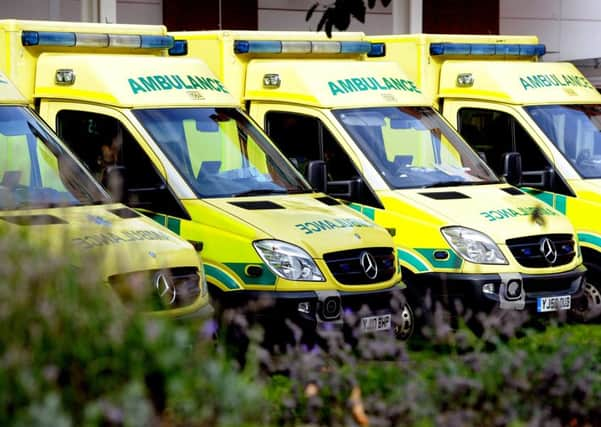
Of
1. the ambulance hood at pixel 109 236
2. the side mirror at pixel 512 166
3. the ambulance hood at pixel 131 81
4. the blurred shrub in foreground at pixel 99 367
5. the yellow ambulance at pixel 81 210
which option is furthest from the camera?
the side mirror at pixel 512 166

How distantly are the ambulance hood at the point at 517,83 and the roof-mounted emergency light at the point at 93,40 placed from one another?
8.83 feet

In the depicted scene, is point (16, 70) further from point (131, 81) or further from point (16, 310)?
point (16, 310)

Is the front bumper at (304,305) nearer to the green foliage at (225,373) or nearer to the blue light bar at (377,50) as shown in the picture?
the green foliage at (225,373)

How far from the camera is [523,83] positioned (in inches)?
514

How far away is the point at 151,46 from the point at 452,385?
6.79m

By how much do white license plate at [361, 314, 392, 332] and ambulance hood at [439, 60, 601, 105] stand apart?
3.41 metres

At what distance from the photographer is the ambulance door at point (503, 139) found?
41.4 feet

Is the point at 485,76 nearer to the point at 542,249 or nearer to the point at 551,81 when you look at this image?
the point at 551,81

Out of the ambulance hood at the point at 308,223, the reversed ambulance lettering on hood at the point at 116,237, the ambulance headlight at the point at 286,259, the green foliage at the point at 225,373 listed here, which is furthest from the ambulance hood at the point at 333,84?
the green foliage at the point at 225,373

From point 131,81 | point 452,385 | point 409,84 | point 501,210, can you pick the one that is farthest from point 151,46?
point 452,385

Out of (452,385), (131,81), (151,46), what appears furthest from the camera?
(151,46)

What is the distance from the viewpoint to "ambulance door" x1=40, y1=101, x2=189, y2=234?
1031cm

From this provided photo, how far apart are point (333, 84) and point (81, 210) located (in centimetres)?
344

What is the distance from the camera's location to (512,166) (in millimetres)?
12211
